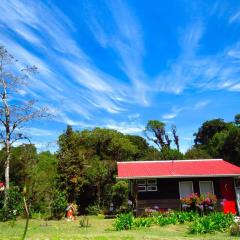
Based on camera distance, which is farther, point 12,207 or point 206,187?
point 206,187

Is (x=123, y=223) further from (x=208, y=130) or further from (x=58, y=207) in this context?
(x=208, y=130)

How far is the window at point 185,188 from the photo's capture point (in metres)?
27.1

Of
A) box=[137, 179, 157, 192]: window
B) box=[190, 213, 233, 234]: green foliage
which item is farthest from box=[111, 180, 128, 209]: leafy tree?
box=[190, 213, 233, 234]: green foliage

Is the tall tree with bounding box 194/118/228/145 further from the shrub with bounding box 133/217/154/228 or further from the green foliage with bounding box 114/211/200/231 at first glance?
the shrub with bounding box 133/217/154/228

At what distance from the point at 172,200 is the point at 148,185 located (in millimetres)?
2366

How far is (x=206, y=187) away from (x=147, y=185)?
486cm

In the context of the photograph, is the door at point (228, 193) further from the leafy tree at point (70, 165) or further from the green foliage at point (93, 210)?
the leafy tree at point (70, 165)

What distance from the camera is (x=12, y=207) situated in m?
25.4

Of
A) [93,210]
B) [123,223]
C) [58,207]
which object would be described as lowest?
[123,223]

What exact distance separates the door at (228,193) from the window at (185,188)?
8.25 feet

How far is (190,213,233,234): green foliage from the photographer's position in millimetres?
15151

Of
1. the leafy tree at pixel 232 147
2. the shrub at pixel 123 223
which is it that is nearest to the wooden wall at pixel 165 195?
the shrub at pixel 123 223

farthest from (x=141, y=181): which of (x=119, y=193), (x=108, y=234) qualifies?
(x=108, y=234)

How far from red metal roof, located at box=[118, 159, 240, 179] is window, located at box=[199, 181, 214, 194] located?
3.38 feet
